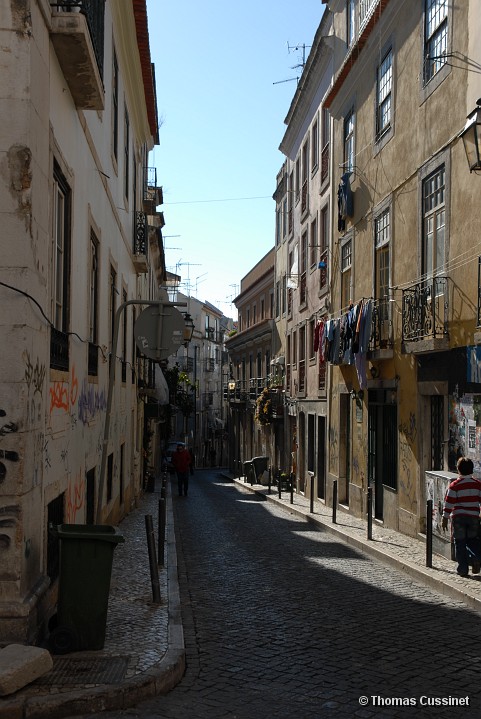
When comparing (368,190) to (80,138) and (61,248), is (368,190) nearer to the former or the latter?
(80,138)

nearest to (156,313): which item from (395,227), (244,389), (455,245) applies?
(455,245)

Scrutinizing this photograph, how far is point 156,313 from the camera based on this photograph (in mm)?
9219

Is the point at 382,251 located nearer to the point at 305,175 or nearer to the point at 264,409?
the point at 305,175

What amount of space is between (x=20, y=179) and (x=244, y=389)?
40.0m

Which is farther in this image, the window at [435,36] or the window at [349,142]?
the window at [349,142]

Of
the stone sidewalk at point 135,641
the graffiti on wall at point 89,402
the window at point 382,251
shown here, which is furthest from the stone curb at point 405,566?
the graffiti on wall at point 89,402

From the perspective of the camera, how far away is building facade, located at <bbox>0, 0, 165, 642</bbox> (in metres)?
6.14

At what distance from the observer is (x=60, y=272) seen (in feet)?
28.0

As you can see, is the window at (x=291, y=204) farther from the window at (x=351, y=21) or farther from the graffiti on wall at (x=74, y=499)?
the graffiti on wall at (x=74, y=499)

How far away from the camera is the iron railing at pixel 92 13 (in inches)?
287

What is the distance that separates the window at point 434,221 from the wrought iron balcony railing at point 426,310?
11.4 inches

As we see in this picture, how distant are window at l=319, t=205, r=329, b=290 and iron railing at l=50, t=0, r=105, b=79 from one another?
14.4 meters

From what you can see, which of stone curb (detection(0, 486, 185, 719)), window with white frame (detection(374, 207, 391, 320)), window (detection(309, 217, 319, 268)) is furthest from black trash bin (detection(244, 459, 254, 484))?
stone curb (detection(0, 486, 185, 719))

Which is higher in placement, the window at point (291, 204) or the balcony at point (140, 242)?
the window at point (291, 204)
